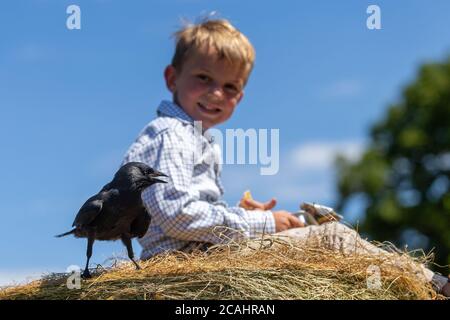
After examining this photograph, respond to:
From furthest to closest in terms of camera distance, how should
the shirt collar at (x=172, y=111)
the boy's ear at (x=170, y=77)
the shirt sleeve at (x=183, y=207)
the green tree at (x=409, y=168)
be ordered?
the green tree at (x=409, y=168) → the boy's ear at (x=170, y=77) → the shirt collar at (x=172, y=111) → the shirt sleeve at (x=183, y=207)

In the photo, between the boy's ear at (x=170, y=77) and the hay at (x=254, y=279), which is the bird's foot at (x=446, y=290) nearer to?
the hay at (x=254, y=279)

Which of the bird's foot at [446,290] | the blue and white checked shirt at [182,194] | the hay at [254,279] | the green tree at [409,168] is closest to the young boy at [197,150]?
the blue and white checked shirt at [182,194]

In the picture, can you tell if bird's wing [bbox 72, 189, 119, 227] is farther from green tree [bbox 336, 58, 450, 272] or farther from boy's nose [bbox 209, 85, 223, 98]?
green tree [bbox 336, 58, 450, 272]

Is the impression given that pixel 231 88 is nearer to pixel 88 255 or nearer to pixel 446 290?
pixel 88 255

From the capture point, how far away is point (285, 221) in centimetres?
546

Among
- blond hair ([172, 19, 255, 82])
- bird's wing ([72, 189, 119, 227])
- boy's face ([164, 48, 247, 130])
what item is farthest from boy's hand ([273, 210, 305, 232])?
bird's wing ([72, 189, 119, 227])

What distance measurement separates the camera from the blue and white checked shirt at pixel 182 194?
5.16 m

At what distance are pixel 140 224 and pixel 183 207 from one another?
2.72ft

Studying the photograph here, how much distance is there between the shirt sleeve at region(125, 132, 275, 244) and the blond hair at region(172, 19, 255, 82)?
2.86 feet

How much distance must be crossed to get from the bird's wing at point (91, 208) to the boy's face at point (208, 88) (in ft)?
5.90

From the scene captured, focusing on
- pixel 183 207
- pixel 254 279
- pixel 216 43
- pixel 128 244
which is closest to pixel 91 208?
pixel 128 244

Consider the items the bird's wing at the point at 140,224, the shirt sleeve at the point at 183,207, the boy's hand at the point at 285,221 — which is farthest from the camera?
the boy's hand at the point at 285,221

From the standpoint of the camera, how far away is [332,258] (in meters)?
4.17
